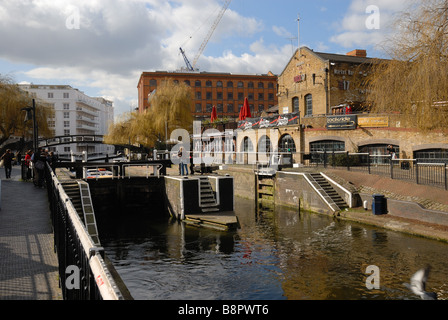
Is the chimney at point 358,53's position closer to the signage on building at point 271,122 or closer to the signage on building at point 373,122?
the signage on building at point 271,122

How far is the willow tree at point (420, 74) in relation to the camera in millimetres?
13070

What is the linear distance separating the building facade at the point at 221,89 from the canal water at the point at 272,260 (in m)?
57.9

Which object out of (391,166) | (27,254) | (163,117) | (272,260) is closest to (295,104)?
(163,117)

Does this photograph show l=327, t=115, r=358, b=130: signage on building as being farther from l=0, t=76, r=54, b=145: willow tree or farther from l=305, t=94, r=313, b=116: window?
l=0, t=76, r=54, b=145: willow tree

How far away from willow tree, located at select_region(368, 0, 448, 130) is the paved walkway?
44.1ft

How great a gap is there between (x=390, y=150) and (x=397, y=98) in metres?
9.23

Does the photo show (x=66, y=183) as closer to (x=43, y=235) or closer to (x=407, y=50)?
(x=43, y=235)

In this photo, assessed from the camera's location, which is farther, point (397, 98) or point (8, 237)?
point (397, 98)

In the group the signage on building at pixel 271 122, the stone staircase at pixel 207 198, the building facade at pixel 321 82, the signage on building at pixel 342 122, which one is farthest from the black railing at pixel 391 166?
the stone staircase at pixel 207 198

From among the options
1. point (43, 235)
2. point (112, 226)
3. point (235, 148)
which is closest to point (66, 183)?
point (112, 226)

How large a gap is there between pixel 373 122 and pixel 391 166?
24.7 ft

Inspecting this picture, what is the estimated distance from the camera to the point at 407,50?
48.0ft

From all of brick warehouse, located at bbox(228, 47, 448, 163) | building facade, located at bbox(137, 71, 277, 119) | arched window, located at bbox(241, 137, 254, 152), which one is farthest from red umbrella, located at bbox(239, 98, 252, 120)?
building facade, located at bbox(137, 71, 277, 119)
